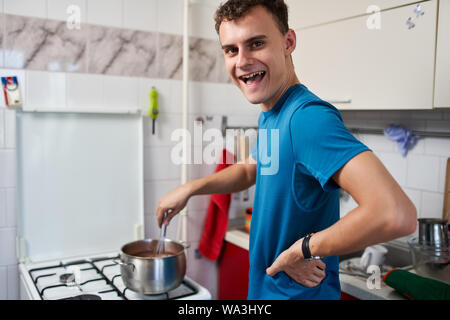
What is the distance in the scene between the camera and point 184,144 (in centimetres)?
135

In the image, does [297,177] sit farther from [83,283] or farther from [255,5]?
[83,283]

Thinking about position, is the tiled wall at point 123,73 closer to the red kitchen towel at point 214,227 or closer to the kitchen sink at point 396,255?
the red kitchen towel at point 214,227

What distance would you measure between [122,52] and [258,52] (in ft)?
2.80

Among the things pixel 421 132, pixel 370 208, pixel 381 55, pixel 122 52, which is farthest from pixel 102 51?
pixel 370 208

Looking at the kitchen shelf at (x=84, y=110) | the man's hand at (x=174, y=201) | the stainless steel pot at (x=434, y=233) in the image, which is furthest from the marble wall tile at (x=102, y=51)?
the stainless steel pot at (x=434, y=233)

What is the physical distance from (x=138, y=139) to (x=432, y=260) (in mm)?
894

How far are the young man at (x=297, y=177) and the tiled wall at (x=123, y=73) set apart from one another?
29.6 inches

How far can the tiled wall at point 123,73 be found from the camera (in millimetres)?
1101

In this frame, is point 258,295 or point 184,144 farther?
point 184,144

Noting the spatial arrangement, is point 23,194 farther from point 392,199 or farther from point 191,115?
point 392,199

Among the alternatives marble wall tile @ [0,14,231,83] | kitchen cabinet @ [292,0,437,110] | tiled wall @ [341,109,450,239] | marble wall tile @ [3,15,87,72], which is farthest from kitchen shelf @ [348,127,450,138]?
marble wall tile @ [3,15,87,72]

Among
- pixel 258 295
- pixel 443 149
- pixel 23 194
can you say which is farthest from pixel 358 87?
pixel 23 194

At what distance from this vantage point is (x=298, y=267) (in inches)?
19.7

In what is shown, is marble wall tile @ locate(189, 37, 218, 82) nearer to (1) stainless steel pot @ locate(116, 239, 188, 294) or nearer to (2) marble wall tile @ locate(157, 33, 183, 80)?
(2) marble wall tile @ locate(157, 33, 183, 80)
